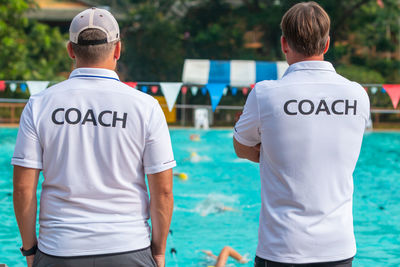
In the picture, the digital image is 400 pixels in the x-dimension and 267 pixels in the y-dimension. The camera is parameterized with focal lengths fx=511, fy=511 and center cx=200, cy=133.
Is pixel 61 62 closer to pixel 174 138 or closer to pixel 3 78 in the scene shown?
pixel 3 78

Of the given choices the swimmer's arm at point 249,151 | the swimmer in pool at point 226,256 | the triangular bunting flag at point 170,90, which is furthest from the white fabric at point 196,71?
the swimmer's arm at point 249,151

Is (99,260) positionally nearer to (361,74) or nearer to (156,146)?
(156,146)

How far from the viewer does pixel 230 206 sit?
8.31m

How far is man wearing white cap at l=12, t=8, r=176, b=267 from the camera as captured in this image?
175 cm

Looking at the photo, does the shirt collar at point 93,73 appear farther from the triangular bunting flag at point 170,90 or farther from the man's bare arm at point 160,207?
the triangular bunting flag at point 170,90

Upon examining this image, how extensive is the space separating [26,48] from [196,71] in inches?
325

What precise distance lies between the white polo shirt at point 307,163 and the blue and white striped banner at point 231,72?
51.8 ft

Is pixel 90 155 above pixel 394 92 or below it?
below

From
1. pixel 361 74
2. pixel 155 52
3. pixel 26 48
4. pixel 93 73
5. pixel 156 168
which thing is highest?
pixel 155 52

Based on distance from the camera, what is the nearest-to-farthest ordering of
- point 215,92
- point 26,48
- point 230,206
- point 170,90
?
1. point 230,206
2. point 170,90
3. point 215,92
4. point 26,48

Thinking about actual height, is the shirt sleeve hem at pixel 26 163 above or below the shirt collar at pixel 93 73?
below

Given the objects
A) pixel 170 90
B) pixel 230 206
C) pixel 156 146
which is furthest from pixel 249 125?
pixel 170 90

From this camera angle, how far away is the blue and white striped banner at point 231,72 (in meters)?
17.8

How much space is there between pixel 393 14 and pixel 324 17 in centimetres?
2348
